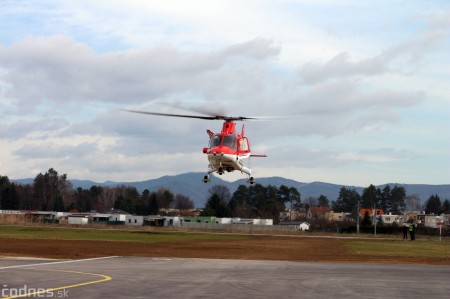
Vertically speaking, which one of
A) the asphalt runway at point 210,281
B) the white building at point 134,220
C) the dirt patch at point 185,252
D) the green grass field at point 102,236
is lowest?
the green grass field at point 102,236

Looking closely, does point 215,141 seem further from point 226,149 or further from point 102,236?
point 102,236

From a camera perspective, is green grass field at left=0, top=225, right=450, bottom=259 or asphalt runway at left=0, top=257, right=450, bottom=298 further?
green grass field at left=0, top=225, right=450, bottom=259

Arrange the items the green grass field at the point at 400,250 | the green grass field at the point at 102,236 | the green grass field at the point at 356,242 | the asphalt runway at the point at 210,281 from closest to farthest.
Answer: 1. the asphalt runway at the point at 210,281
2. the green grass field at the point at 400,250
3. the green grass field at the point at 356,242
4. the green grass field at the point at 102,236

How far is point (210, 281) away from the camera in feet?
69.8

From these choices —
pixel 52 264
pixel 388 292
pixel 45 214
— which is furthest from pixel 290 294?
→ pixel 45 214

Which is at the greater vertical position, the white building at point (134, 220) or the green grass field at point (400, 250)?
the white building at point (134, 220)

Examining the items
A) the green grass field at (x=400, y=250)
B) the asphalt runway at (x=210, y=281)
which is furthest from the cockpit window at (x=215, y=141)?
the asphalt runway at (x=210, y=281)

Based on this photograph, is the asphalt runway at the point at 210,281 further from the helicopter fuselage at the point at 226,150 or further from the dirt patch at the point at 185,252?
the helicopter fuselage at the point at 226,150

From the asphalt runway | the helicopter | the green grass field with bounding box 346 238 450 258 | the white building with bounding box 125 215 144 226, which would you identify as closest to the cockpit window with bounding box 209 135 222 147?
the helicopter

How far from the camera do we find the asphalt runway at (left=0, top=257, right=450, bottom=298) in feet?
59.0

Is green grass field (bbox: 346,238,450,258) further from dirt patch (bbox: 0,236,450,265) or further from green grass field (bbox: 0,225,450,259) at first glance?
dirt patch (bbox: 0,236,450,265)

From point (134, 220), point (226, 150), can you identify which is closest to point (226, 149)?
point (226, 150)

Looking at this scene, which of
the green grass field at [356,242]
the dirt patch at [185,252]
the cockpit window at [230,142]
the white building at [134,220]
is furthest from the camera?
the white building at [134,220]

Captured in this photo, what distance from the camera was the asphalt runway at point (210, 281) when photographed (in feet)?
59.0
